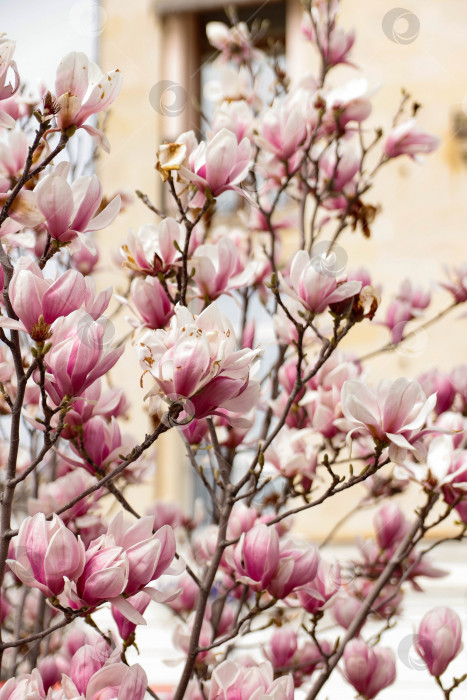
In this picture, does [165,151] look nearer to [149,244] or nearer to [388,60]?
[149,244]

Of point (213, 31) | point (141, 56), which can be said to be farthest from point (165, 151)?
point (141, 56)

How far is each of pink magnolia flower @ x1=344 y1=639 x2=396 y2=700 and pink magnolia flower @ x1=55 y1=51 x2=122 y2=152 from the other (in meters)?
0.70

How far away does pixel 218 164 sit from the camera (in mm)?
852

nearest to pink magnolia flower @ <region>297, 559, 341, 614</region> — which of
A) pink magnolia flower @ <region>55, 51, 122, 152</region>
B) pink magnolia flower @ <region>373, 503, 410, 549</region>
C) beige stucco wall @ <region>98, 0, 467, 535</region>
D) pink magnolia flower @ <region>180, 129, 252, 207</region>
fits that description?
pink magnolia flower @ <region>373, 503, 410, 549</region>

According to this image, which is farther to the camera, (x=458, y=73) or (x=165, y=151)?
(x=458, y=73)

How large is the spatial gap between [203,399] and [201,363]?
46 millimetres

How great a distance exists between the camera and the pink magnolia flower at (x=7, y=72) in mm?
681

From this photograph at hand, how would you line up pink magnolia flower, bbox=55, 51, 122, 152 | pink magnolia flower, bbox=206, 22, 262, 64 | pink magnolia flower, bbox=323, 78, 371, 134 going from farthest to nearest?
pink magnolia flower, bbox=206, 22, 262, 64 < pink magnolia flower, bbox=323, 78, 371, 134 < pink magnolia flower, bbox=55, 51, 122, 152

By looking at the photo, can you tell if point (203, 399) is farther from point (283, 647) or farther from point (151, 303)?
point (283, 647)

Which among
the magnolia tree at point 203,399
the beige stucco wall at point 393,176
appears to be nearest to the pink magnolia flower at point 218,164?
the magnolia tree at point 203,399

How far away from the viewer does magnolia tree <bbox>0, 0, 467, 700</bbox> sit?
2.12 feet

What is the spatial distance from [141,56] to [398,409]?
490cm

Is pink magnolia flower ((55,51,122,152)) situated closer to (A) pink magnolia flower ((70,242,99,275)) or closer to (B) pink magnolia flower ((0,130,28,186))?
(B) pink magnolia flower ((0,130,28,186))

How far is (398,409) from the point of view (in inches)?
29.1
